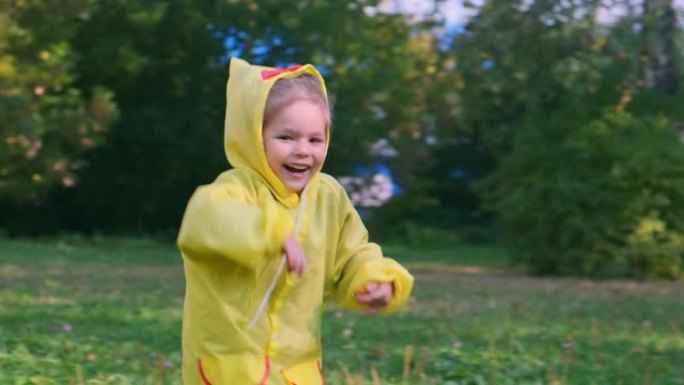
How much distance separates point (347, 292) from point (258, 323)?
1.09ft

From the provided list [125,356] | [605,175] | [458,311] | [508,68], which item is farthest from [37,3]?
[125,356]

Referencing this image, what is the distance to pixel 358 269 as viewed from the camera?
338 centimetres

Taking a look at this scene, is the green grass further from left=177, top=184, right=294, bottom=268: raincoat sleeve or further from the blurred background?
left=177, top=184, right=294, bottom=268: raincoat sleeve

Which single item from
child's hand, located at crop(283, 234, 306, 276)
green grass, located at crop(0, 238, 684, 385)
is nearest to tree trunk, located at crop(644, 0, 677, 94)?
green grass, located at crop(0, 238, 684, 385)

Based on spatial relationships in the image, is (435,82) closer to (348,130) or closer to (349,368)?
(348,130)

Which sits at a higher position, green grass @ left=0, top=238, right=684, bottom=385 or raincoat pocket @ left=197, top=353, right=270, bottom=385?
raincoat pocket @ left=197, top=353, right=270, bottom=385

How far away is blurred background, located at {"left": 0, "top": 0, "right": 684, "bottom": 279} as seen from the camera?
13.9m

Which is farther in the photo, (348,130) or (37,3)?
(348,130)

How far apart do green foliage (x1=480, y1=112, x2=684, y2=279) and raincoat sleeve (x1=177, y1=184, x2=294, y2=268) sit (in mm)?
11275

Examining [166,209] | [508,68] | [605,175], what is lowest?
[166,209]

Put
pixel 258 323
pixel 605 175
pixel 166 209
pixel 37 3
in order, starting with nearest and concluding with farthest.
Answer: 1. pixel 258 323
2. pixel 605 175
3. pixel 37 3
4. pixel 166 209

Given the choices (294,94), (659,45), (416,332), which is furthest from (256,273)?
(659,45)

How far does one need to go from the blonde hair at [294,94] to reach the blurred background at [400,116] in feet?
34.6

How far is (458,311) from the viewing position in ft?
31.1
